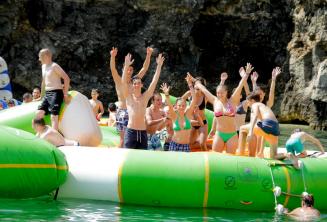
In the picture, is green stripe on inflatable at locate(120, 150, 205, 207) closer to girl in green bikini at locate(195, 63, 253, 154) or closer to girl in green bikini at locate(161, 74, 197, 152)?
girl in green bikini at locate(161, 74, 197, 152)

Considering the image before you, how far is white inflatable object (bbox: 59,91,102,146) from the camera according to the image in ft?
31.7

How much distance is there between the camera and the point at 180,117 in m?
9.50

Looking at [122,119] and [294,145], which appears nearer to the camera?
[294,145]

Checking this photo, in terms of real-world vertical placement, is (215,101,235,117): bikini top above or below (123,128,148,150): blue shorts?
above

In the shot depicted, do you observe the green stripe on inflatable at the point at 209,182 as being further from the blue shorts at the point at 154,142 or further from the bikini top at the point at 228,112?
the blue shorts at the point at 154,142

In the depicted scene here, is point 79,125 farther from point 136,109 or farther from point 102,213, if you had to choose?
point 102,213

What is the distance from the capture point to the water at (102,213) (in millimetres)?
7133

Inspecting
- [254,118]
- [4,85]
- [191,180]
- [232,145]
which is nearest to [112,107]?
[4,85]

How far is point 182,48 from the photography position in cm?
2970

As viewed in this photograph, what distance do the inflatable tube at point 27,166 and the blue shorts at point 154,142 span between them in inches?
85.1

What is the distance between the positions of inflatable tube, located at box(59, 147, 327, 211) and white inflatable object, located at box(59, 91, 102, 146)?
158 centimetres

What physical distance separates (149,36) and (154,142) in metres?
20.0

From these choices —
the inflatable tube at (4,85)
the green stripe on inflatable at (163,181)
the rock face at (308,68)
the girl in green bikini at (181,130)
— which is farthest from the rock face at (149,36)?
the green stripe on inflatable at (163,181)

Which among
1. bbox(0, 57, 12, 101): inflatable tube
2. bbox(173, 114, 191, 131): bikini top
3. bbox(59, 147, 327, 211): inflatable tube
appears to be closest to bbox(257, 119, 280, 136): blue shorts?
bbox(59, 147, 327, 211): inflatable tube
